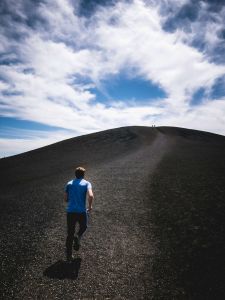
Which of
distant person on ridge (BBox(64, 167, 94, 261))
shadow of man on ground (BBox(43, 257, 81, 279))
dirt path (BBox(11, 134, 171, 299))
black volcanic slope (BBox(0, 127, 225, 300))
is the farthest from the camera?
distant person on ridge (BBox(64, 167, 94, 261))

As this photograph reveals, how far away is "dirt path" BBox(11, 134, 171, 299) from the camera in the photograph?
22.0 ft

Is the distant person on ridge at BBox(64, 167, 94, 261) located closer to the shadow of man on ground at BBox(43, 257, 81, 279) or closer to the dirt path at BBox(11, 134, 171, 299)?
the shadow of man on ground at BBox(43, 257, 81, 279)

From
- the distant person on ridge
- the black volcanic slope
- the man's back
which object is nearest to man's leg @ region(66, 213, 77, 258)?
the distant person on ridge

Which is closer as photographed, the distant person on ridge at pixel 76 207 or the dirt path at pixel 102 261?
the dirt path at pixel 102 261

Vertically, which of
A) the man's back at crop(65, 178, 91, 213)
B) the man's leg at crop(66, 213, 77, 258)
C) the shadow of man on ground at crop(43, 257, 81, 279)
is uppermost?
the man's back at crop(65, 178, 91, 213)

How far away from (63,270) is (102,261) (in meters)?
1.37

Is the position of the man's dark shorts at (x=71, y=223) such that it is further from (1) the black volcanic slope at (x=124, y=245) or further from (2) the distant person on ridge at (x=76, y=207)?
(1) the black volcanic slope at (x=124, y=245)

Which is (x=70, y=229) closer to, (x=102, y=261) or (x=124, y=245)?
(x=102, y=261)

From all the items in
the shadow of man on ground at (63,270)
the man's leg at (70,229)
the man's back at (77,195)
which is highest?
the man's back at (77,195)

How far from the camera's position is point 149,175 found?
74.2 ft

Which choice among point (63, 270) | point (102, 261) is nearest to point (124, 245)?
point (102, 261)

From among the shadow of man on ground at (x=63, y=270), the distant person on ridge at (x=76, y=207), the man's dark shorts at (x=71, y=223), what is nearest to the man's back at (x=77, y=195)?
the distant person on ridge at (x=76, y=207)

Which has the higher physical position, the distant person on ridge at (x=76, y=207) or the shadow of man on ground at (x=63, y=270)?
the distant person on ridge at (x=76, y=207)

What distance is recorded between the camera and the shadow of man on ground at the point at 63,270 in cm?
736
